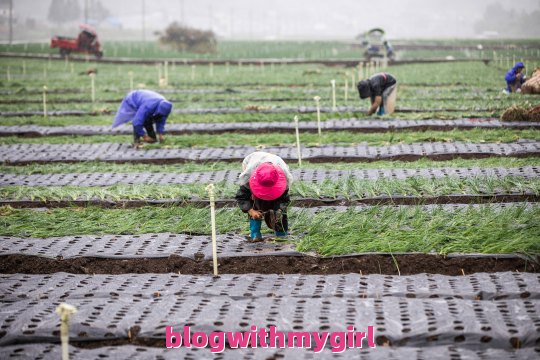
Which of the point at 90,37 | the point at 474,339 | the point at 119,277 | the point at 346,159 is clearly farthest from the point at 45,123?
the point at 90,37

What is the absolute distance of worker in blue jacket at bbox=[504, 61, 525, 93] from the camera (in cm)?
1686

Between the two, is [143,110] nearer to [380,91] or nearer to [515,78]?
[380,91]

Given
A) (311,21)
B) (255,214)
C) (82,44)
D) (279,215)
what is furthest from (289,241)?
(311,21)

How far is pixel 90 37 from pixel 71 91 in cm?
1956

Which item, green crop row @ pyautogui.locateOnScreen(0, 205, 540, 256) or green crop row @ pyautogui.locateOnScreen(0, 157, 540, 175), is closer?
green crop row @ pyautogui.locateOnScreen(0, 205, 540, 256)

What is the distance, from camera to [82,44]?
3956cm

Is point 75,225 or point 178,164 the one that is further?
point 178,164

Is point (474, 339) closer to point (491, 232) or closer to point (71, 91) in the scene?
point (491, 232)

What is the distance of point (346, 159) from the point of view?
33.5 feet

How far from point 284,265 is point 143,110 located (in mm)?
5712

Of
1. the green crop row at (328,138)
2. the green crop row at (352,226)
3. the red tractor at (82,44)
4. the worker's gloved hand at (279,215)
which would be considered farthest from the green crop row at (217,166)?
the red tractor at (82,44)

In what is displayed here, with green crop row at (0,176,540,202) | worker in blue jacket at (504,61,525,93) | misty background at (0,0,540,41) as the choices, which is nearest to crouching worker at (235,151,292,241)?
green crop row at (0,176,540,202)

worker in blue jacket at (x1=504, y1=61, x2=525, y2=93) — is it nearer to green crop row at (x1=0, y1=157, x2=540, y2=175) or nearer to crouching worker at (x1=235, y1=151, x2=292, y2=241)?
green crop row at (x1=0, y1=157, x2=540, y2=175)

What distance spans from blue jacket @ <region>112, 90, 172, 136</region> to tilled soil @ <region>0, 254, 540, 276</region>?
5.05 metres
